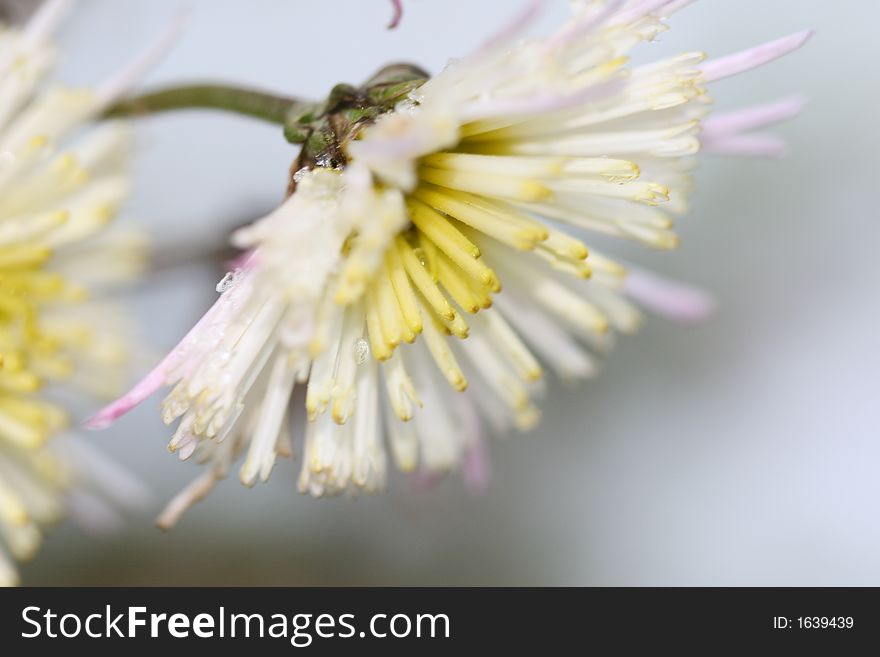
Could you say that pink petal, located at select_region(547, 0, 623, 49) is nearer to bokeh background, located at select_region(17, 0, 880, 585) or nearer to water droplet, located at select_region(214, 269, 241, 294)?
water droplet, located at select_region(214, 269, 241, 294)

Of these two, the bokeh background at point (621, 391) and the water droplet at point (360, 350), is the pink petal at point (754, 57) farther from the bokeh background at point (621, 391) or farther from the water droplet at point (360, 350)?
the bokeh background at point (621, 391)

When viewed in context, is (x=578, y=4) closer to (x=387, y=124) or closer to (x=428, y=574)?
(x=387, y=124)

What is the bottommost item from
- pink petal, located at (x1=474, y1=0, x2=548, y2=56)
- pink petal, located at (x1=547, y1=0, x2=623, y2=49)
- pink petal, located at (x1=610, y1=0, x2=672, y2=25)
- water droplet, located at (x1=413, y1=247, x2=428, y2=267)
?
water droplet, located at (x1=413, y1=247, x2=428, y2=267)

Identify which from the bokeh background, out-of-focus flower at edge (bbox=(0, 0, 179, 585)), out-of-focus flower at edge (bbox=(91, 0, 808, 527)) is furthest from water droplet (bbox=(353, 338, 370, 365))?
the bokeh background

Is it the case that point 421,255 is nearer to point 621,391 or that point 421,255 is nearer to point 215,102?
point 215,102

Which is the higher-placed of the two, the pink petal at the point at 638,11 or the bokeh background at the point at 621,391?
the bokeh background at the point at 621,391

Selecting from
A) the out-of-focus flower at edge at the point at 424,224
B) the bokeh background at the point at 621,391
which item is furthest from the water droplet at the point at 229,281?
the bokeh background at the point at 621,391
